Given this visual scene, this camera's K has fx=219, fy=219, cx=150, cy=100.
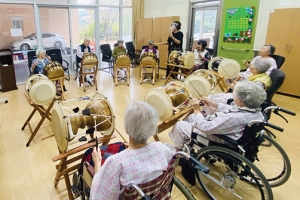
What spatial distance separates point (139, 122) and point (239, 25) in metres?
5.51

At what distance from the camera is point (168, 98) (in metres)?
2.28

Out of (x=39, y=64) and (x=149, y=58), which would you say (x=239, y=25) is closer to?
(x=149, y=58)

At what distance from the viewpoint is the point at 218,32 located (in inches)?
246

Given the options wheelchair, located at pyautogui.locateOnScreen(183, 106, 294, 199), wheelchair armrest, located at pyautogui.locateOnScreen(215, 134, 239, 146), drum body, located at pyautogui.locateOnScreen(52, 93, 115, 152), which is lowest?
wheelchair, located at pyautogui.locateOnScreen(183, 106, 294, 199)

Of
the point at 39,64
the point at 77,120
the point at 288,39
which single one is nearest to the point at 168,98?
the point at 77,120

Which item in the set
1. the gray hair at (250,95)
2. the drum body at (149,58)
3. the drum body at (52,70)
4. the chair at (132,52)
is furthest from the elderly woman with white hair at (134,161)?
the chair at (132,52)

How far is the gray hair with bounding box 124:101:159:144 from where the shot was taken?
3.78 ft

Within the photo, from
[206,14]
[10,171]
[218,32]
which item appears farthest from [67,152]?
[206,14]

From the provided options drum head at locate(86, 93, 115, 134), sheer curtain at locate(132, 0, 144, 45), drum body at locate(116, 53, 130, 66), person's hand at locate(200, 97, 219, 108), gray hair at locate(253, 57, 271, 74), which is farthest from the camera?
sheer curtain at locate(132, 0, 144, 45)

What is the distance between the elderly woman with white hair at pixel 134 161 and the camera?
110cm

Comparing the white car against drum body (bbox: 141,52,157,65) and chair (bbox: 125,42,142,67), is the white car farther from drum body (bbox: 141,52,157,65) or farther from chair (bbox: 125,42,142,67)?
drum body (bbox: 141,52,157,65)

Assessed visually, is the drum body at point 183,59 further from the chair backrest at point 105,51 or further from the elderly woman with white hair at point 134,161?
the elderly woman with white hair at point 134,161

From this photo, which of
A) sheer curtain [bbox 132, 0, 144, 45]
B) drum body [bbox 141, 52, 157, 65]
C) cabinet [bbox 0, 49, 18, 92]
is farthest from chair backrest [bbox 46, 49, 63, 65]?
sheer curtain [bbox 132, 0, 144, 45]

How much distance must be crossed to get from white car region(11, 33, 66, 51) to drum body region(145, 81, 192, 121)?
4.81 meters
